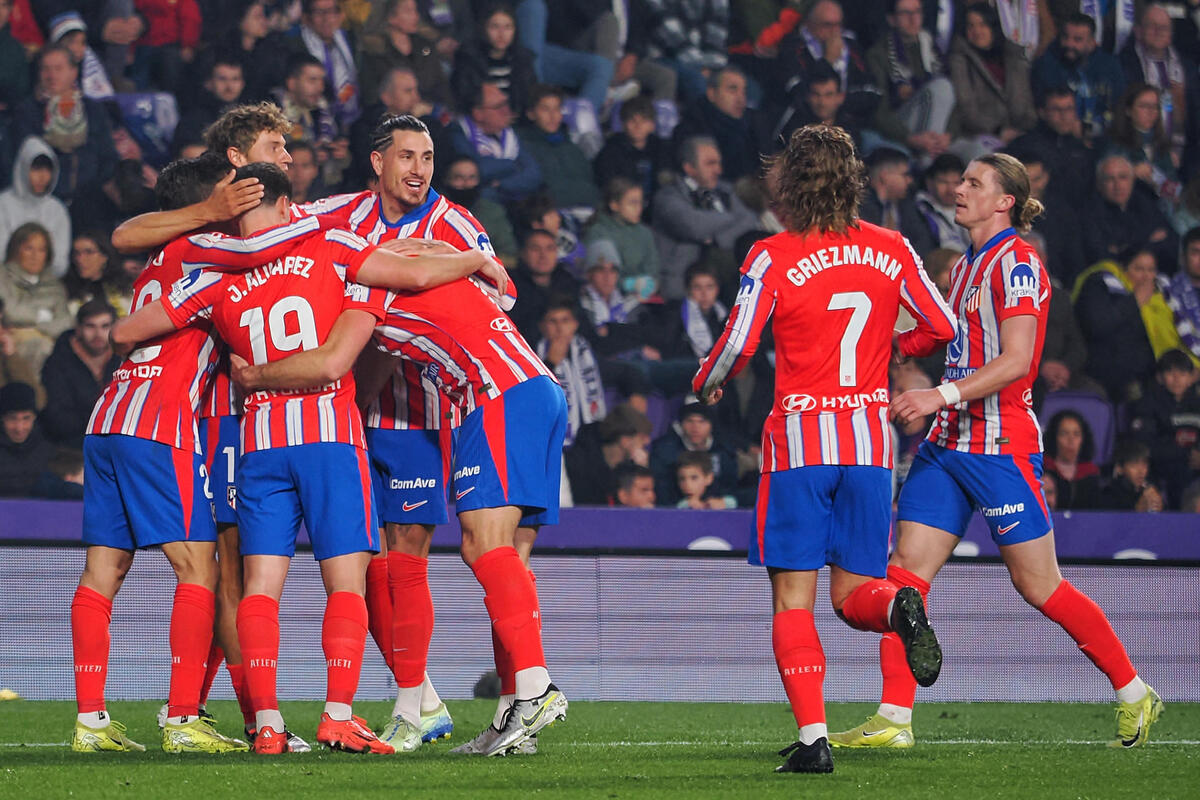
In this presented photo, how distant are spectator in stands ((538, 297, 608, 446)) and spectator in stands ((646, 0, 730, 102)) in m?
2.55

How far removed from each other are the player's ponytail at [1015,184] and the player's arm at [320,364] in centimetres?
241

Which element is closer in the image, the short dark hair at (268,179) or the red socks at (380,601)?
the short dark hair at (268,179)

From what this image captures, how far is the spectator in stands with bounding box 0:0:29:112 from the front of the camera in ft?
32.7

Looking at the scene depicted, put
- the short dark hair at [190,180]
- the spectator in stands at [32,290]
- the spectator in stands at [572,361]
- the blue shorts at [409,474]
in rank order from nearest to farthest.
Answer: the short dark hair at [190,180] → the blue shorts at [409,474] → the spectator in stands at [32,290] → the spectator in stands at [572,361]

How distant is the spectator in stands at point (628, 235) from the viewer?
1034 centimetres

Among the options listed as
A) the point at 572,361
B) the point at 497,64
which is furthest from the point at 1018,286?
the point at 497,64

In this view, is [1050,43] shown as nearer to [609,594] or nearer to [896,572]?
[609,594]

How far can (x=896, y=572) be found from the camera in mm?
5148

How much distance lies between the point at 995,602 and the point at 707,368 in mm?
3697

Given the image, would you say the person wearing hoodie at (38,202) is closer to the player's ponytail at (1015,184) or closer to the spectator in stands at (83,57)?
the spectator in stands at (83,57)

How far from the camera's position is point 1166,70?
467 inches

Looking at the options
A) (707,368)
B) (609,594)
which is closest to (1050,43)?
(609,594)

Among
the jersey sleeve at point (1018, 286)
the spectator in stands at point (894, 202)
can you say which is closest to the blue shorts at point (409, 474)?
the jersey sleeve at point (1018, 286)

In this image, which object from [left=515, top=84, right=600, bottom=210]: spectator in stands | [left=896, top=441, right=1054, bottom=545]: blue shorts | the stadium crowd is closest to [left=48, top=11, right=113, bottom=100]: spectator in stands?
the stadium crowd
